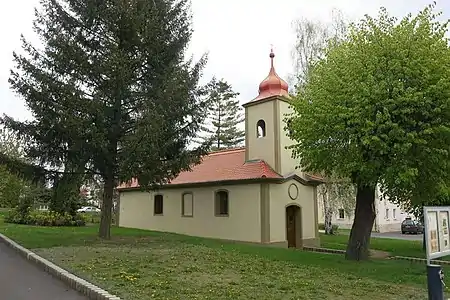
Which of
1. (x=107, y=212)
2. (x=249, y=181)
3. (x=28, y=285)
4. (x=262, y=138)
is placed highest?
(x=262, y=138)

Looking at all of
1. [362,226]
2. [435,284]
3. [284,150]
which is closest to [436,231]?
[435,284]

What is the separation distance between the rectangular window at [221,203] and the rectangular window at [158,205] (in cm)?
492

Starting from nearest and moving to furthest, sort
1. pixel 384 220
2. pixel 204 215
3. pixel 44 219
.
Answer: pixel 204 215 → pixel 44 219 → pixel 384 220

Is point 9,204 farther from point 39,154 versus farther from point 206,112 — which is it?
point 206,112

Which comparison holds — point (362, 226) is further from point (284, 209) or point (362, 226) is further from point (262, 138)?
point (262, 138)

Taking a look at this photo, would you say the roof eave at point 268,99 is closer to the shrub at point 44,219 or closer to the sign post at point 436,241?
the shrub at point 44,219

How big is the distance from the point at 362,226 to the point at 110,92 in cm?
1050

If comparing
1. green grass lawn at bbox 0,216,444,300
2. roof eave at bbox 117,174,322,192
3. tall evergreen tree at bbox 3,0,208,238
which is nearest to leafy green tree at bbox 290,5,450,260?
green grass lawn at bbox 0,216,444,300

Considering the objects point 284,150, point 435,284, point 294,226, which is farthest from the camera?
point 294,226

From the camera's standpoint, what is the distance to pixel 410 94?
41.3ft

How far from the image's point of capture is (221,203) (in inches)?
884

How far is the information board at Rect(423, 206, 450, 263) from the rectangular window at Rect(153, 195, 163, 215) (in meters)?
19.5

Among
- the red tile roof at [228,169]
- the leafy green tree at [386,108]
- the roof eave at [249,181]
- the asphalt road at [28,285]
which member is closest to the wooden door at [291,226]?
the roof eave at [249,181]

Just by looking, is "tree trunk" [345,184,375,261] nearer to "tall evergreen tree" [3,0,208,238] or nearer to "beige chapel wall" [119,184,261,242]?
"beige chapel wall" [119,184,261,242]
